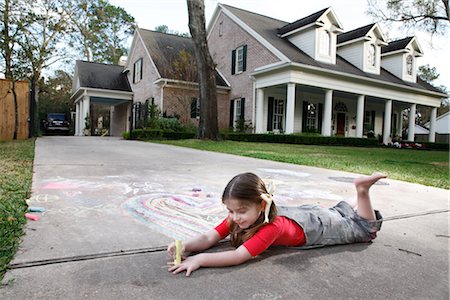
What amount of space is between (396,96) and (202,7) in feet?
39.2

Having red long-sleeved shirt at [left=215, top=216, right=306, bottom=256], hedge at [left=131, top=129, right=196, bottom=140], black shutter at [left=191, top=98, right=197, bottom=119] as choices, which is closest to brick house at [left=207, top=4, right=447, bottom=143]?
black shutter at [left=191, top=98, right=197, bottom=119]

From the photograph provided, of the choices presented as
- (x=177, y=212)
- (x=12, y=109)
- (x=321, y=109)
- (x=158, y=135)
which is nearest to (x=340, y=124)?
(x=321, y=109)

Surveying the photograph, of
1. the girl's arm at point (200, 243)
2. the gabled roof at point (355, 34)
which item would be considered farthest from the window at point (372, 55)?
the girl's arm at point (200, 243)

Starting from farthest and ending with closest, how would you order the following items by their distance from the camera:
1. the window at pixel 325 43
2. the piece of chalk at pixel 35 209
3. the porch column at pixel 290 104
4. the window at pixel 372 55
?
the window at pixel 372 55 < the window at pixel 325 43 < the porch column at pixel 290 104 < the piece of chalk at pixel 35 209

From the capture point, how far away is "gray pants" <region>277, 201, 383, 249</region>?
1693 mm

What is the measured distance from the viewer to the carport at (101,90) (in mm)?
19016

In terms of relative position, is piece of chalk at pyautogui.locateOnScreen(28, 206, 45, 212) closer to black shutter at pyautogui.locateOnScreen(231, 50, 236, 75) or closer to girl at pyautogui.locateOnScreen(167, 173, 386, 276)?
girl at pyautogui.locateOnScreen(167, 173, 386, 276)

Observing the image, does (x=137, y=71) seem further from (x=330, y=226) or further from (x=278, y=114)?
(x=330, y=226)

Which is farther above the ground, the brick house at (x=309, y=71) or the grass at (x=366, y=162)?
the brick house at (x=309, y=71)

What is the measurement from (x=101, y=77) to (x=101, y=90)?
185 centimetres

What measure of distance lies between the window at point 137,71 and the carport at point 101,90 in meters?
0.95

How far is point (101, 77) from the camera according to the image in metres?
20.5

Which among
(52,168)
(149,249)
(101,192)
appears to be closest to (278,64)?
(52,168)

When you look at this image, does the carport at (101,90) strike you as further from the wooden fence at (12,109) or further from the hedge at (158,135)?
the wooden fence at (12,109)
